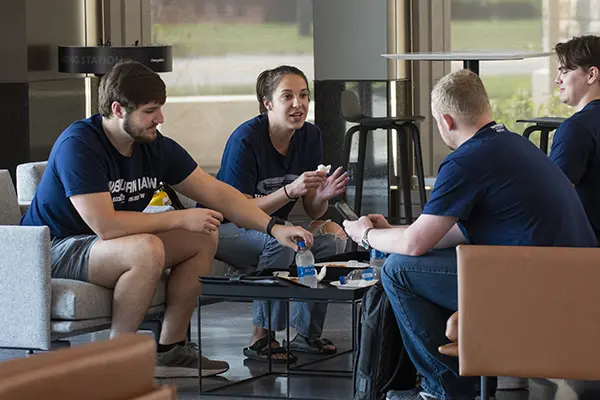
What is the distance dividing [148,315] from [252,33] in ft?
15.7

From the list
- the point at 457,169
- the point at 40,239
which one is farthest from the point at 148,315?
the point at 457,169

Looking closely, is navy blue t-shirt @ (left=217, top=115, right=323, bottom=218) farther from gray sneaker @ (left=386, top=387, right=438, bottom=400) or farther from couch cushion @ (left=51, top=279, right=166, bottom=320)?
gray sneaker @ (left=386, top=387, right=438, bottom=400)

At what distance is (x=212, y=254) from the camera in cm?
493

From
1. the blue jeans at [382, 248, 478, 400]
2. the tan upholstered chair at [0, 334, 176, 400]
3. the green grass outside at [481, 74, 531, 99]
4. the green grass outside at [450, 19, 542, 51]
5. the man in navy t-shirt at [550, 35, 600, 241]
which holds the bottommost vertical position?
the blue jeans at [382, 248, 478, 400]

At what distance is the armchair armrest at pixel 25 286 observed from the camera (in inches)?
173

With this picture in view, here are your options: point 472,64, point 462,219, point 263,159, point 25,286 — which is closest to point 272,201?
point 263,159

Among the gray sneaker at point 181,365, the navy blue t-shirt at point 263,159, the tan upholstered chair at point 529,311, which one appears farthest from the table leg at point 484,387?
the navy blue t-shirt at point 263,159

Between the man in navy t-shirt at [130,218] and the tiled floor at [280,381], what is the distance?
129 millimetres

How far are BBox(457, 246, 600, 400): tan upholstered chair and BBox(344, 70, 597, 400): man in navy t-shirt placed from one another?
1.02 feet

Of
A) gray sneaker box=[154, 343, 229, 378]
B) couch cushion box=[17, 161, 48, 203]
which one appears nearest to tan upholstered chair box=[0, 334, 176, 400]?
gray sneaker box=[154, 343, 229, 378]

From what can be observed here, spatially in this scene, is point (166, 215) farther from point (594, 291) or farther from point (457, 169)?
point (594, 291)

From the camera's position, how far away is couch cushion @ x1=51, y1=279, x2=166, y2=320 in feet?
14.5

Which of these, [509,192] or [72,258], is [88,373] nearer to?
[509,192]

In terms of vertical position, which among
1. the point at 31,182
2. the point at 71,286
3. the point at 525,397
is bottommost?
the point at 525,397
